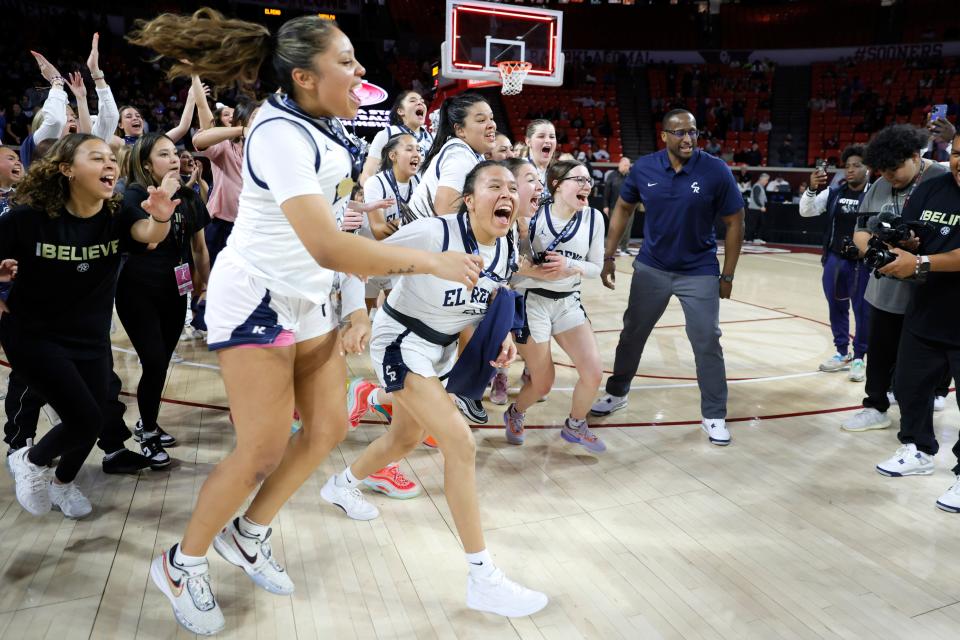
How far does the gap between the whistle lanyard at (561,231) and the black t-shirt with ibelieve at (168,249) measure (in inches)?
73.0

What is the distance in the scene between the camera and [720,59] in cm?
2425

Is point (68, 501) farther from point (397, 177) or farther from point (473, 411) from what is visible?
point (397, 177)

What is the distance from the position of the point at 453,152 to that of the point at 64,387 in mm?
2095

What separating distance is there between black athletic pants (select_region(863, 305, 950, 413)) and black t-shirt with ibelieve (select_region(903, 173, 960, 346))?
0.57m

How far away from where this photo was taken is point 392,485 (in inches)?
134

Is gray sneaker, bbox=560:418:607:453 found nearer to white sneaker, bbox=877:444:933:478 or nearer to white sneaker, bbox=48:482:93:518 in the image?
white sneaker, bbox=877:444:933:478

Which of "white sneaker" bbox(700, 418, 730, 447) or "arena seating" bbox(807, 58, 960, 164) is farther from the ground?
"arena seating" bbox(807, 58, 960, 164)

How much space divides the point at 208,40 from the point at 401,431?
1619mm

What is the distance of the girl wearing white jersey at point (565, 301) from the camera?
3.91 m

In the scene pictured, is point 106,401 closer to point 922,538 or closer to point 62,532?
point 62,532

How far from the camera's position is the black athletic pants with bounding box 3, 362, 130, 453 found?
11.3 feet

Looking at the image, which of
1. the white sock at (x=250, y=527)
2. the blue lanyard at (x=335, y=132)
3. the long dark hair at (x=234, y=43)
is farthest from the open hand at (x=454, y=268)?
the white sock at (x=250, y=527)

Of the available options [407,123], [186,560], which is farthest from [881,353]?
[186,560]

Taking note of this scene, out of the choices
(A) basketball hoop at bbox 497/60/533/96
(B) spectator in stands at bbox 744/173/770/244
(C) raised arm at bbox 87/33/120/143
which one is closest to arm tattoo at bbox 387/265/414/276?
(C) raised arm at bbox 87/33/120/143
